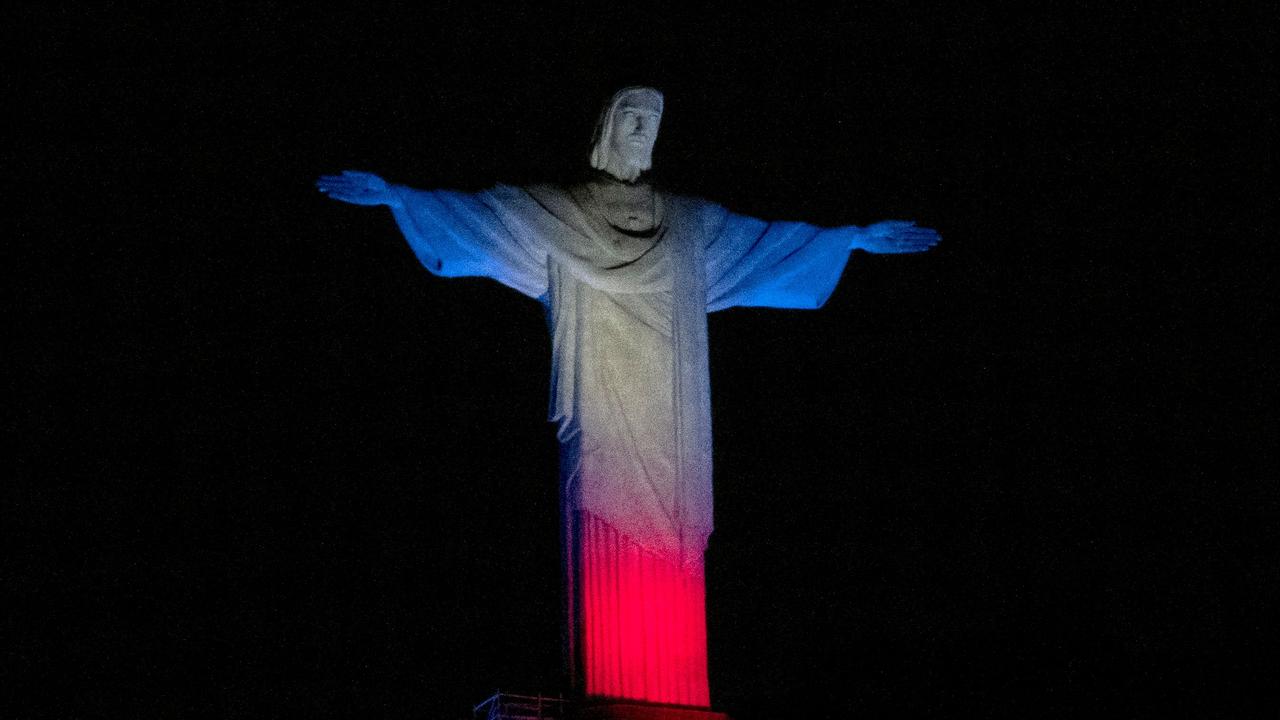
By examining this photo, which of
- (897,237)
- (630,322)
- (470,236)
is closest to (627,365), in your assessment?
(630,322)

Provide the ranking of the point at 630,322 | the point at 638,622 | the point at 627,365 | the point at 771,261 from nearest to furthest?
the point at 638,622
the point at 627,365
the point at 630,322
the point at 771,261

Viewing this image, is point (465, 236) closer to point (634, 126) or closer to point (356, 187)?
point (356, 187)

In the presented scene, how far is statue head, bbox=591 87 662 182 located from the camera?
12.4 m

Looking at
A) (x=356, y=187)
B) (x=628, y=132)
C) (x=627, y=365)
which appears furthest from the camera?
(x=628, y=132)

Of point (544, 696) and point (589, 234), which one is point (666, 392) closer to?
point (589, 234)

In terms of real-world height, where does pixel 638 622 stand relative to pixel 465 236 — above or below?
below

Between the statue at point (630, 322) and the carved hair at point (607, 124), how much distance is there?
0.01 metres

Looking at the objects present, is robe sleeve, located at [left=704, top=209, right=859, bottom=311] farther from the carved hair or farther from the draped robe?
the carved hair

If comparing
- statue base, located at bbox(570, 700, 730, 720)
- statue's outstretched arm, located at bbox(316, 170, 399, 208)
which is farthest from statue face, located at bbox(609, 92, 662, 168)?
statue base, located at bbox(570, 700, 730, 720)

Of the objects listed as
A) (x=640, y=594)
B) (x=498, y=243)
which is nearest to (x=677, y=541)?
(x=640, y=594)

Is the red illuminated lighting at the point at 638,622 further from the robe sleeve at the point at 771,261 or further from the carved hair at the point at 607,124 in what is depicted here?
the carved hair at the point at 607,124

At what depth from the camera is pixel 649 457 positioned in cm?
1173

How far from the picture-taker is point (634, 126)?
1237 cm

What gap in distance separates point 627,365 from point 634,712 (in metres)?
1.91
